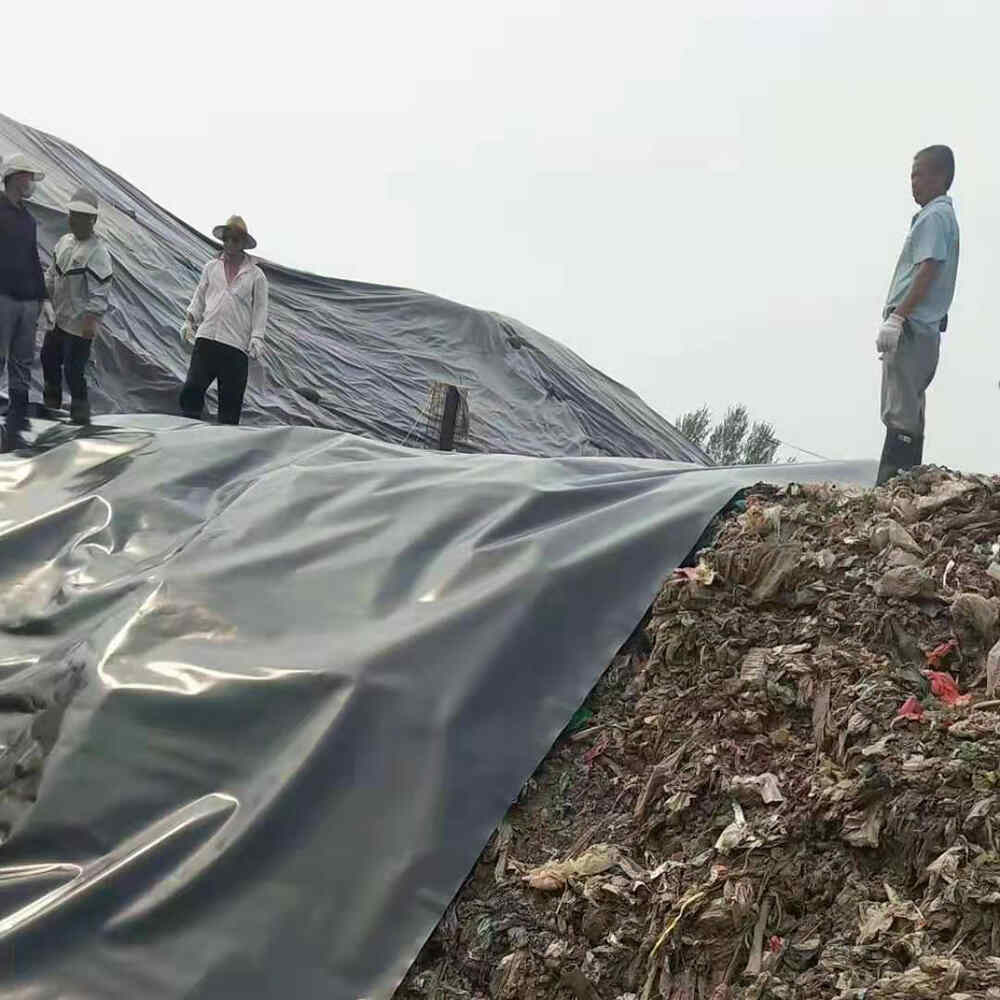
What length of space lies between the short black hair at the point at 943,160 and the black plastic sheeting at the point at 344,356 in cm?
508

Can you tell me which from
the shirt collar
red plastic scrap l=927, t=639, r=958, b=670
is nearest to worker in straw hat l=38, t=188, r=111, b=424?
the shirt collar

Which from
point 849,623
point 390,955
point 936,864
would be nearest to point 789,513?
point 849,623

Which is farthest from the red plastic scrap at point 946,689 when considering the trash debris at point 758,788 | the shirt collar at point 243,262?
the shirt collar at point 243,262

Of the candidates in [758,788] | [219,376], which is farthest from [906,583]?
[219,376]

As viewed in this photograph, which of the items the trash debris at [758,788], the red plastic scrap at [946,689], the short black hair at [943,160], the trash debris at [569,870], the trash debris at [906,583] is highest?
the short black hair at [943,160]

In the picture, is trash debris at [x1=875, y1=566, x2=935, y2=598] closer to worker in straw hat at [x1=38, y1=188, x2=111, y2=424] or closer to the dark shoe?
the dark shoe

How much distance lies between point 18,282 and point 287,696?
3418 millimetres

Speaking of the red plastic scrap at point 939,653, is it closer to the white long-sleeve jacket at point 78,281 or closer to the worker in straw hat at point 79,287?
the worker in straw hat at point 79,287

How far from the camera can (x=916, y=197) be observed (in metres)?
3.68

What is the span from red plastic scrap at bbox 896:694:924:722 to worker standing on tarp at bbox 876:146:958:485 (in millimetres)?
1501

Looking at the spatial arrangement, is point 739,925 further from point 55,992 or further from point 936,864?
point 55,992

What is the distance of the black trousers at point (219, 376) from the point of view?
5.33 meters

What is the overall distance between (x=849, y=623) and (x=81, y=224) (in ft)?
14.2

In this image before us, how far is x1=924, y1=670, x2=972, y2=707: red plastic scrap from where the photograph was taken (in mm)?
2234
